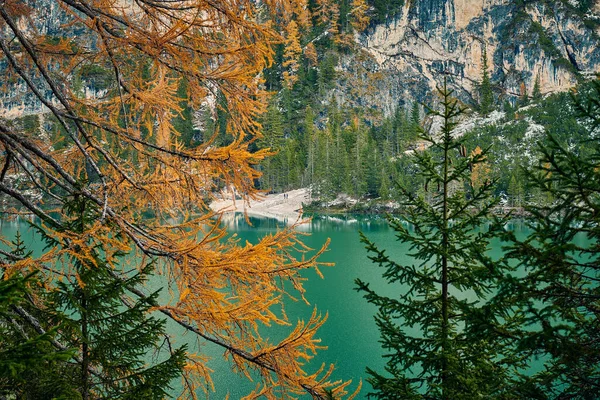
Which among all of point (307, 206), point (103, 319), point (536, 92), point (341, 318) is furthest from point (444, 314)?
point (536, 92)

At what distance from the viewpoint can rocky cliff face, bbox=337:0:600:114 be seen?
85.8 metres

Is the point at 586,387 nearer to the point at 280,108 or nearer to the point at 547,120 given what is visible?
the point at 547,120

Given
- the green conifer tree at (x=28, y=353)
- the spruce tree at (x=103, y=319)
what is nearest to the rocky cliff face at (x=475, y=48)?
the spruce tree at (x=103, y=319)

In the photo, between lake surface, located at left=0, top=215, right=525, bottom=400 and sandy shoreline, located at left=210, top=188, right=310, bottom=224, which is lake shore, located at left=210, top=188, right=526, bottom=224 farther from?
lake surface, located at left=0, top=215, right=525, bottom=400

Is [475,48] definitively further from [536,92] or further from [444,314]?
[444,314]

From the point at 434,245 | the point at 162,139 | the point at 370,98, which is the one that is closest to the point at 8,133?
the point at 162,139

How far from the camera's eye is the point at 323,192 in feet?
205

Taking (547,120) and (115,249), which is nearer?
(115,249)

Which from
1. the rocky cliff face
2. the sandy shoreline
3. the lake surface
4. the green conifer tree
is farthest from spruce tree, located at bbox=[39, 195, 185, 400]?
the rocky cliff face

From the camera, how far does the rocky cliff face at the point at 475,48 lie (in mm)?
85750

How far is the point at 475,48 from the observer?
8962 centimetres

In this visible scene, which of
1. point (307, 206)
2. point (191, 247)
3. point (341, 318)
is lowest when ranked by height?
point (307, 206)

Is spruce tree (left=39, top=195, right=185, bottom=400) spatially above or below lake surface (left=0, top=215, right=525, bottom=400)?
above

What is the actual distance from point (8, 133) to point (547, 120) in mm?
71406
